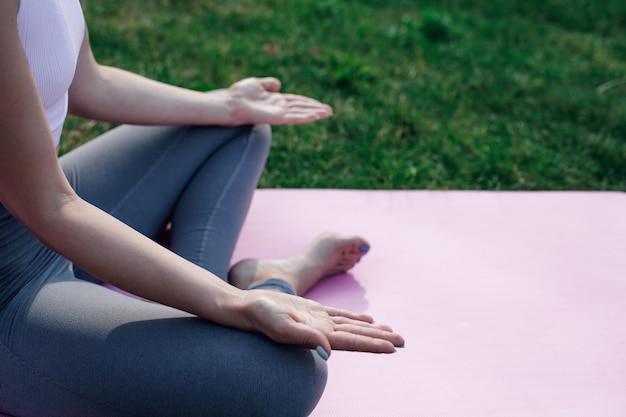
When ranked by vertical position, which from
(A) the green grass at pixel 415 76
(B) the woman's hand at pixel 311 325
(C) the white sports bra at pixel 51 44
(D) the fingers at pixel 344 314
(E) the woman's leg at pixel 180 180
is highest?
(C) the white sports bra at pixel 51 44

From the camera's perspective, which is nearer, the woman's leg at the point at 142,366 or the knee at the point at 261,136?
the woman's leg at the point at 142,366

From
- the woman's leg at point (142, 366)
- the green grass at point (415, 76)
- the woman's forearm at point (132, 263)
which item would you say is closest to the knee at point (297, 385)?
the woman's leg at point (142, 366)

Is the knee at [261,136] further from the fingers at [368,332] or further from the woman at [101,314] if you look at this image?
the fingers at [368,332]

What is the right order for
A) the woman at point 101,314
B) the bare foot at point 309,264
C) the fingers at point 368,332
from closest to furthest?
the woman at point 101,314
the fingers at point 368,332
the bare foot at point 309,264

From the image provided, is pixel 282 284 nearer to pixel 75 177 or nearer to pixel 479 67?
pixel 75 177

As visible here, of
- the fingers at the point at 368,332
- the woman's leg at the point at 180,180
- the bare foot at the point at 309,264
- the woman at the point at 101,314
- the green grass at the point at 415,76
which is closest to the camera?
the woman at the point at 101,314

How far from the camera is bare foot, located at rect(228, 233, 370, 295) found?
1.93 meters

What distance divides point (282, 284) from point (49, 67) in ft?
2.48

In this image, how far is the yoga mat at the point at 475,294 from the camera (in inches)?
65.0

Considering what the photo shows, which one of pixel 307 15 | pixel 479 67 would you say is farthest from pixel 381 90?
pixel 307 15

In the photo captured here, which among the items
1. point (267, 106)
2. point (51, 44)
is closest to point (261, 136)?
point (267, 106)

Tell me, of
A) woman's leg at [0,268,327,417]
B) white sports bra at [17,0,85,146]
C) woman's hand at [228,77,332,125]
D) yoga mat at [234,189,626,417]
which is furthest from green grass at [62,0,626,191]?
woman's leg at [0,268,327,417]

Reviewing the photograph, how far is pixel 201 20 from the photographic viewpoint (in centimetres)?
419

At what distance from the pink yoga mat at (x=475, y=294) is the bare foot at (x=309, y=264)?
66 millimetres
